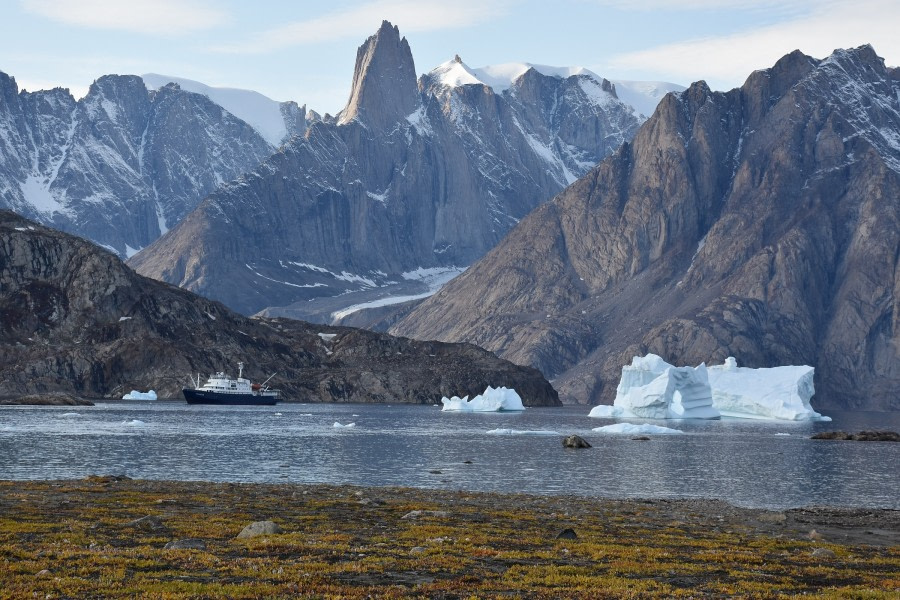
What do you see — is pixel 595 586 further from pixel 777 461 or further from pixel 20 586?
pixel 777 461

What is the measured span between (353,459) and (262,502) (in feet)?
174

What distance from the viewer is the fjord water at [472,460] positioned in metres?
91.4

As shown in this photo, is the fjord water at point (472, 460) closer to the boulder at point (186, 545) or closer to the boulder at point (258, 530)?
the boulder at point (258, 530)

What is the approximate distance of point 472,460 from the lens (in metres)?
118

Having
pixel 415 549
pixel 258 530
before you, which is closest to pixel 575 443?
pixel 258 530

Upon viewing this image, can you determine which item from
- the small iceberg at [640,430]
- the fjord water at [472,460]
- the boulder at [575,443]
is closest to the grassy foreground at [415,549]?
the fjord water at [472,460]

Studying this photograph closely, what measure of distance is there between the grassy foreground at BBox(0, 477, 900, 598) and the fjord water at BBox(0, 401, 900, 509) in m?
19.4

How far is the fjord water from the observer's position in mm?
91438

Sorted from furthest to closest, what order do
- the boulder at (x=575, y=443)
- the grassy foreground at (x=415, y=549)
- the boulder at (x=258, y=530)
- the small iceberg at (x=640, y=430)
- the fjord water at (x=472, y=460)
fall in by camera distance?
the small iceberg at (x=640, y=430), the boulder at (x=575, y=443), the fjord water at (x=472, y=460), the boulder at (x=258, y=530), the grassy foreground at (x=415, y=549)

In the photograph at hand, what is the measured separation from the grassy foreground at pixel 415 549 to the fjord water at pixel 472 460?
63.8 ft

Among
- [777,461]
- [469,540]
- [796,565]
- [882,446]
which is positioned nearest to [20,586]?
[469,540]

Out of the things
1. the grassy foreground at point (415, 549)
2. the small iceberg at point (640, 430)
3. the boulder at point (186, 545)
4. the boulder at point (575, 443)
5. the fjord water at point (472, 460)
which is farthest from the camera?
the small iceberg at point (640, 430)

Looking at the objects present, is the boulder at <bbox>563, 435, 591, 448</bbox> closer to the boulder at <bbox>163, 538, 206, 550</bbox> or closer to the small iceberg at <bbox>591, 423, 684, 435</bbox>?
the small iceberg at <bbox>591, 423, 684, 435</bbox>

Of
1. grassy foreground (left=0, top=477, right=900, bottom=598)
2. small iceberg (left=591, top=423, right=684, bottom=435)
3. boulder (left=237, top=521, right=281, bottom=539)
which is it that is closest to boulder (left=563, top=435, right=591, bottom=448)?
small iceberg (left=591, top=423, right=684, bottom=435)
